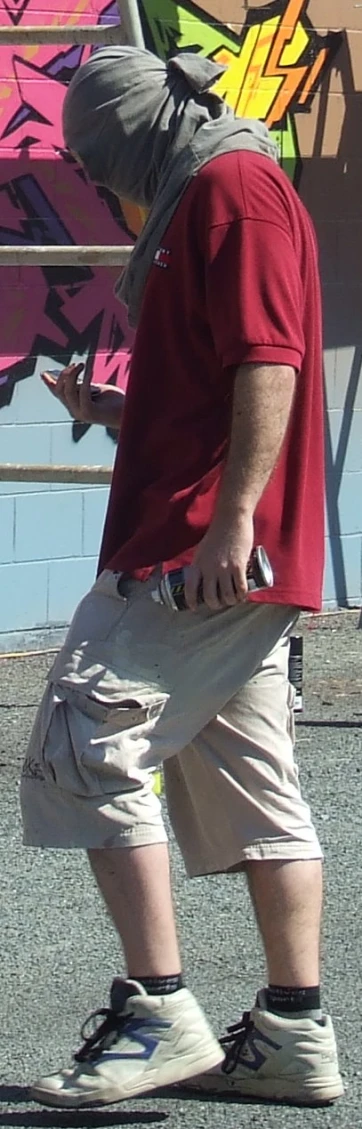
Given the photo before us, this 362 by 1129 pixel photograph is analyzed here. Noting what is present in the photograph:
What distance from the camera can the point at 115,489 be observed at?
330 centimetres

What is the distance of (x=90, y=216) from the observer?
24.5 ft

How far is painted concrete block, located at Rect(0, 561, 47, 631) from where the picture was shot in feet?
24.6

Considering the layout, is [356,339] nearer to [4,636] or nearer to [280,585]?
[4,636]

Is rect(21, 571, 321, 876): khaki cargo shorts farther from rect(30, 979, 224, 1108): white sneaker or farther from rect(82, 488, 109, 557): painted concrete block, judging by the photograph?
rect(82, 488, 109, 557): painted concrete block

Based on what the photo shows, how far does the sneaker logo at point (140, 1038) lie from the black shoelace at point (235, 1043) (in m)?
0.20

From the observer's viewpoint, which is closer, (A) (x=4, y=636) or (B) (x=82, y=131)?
(B) (x=82, y=131)

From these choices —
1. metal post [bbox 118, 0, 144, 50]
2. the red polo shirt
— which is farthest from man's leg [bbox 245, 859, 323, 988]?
metal post [bbox 118, 0, 144, 50]

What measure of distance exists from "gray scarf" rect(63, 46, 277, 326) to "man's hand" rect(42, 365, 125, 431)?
0.38 metres

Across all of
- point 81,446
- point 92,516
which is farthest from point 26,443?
point 92,516

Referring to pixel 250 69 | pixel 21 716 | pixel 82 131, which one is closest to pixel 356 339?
pixel 250 69

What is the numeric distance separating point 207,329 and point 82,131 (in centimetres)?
44

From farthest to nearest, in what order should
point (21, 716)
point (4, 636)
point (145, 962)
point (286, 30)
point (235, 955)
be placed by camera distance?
point (286, 30) → point (4, 636) → point (21, 716) → point (235, 955) → point (145, 962)

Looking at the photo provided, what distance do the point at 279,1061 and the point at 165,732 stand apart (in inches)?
25.1

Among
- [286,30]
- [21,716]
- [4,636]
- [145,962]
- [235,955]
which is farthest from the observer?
[286,30]
